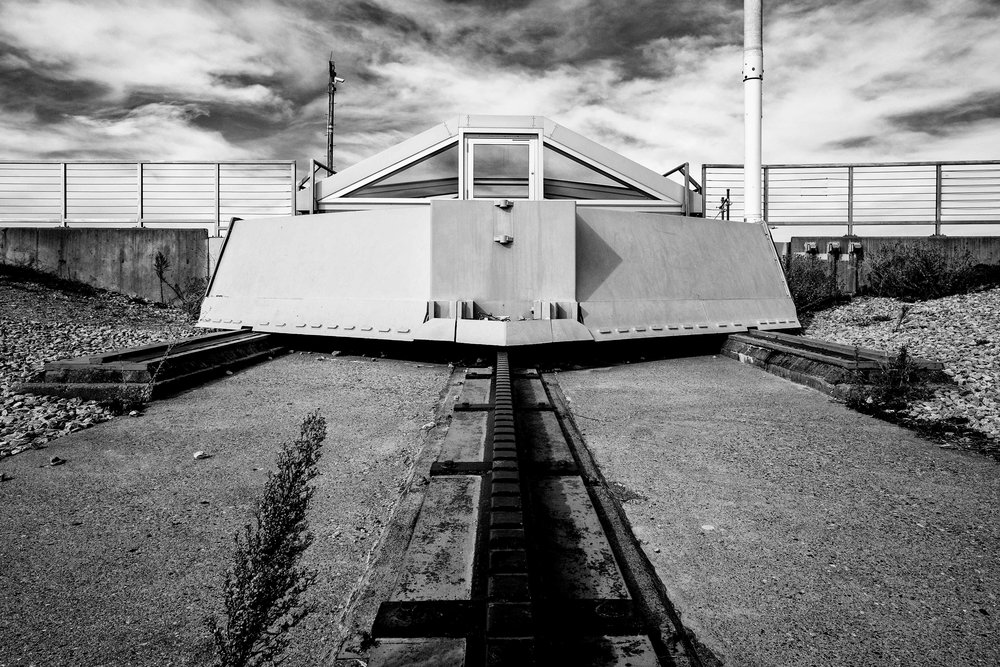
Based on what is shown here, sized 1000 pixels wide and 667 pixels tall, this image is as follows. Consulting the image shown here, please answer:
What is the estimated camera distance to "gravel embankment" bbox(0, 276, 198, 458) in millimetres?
3170

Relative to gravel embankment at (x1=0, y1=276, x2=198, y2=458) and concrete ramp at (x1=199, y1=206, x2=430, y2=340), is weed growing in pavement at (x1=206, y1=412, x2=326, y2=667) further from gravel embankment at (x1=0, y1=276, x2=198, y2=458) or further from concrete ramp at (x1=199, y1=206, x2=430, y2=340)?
concrete ramp at (x1=199, y1=206, x2=430, y2=340)

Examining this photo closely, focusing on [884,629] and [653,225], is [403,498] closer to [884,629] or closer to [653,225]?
[884,629]

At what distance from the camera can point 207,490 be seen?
227cm

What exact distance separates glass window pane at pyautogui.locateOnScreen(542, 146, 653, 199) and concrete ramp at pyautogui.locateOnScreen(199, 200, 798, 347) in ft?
3.41

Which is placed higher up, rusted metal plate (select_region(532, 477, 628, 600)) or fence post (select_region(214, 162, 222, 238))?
fence post (select_region(214, 162, 222, 238))

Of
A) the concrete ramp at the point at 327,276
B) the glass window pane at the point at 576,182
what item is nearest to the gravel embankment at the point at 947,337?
the glass window pane at the point at 576,182

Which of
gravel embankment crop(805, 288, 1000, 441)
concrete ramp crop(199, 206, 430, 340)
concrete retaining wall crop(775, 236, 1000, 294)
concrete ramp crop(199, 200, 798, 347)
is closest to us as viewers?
gravel embankment crop(805, 288, 1000, 441)

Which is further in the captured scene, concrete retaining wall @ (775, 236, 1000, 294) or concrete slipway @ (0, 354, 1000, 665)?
concrete retaining wall @ (775, 236, 1000, 294)

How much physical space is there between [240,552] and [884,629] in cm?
138

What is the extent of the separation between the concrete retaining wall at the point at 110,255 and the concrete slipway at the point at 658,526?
8.14m

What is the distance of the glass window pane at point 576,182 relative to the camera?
6858 millimetres

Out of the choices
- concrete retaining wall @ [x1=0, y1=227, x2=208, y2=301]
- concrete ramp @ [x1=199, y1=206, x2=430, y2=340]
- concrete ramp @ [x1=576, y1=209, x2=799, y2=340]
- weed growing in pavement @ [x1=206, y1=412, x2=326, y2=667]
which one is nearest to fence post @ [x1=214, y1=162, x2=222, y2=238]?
concrete retaining wall @ [x1=0, y1=227, x2=208, y2=301]

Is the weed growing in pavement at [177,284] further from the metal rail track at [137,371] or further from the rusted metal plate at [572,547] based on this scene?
the rusted metal plate at [572,547]

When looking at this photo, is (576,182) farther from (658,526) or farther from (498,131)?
(658,526)
